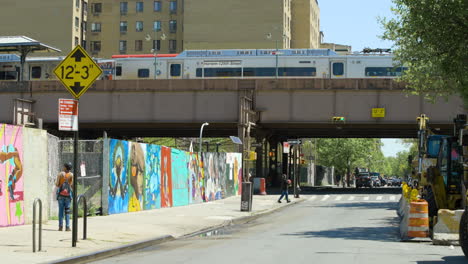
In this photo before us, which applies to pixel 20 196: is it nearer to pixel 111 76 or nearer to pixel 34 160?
pixel 34 160

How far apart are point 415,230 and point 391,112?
32757mm

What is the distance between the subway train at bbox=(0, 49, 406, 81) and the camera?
48.5 metres

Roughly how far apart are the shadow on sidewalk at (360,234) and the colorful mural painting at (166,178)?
1068cm

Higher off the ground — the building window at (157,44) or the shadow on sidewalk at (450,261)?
the building window at (157,44)

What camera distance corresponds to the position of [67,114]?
48.0 feet

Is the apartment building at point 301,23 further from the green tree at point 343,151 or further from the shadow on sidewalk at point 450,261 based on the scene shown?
the shadow on sidewalk at point 450,261

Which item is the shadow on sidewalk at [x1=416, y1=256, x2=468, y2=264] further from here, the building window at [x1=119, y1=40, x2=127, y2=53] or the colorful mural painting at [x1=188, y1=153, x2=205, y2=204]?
the building window at [x1=119, y1=40, x2=127, y2=53]

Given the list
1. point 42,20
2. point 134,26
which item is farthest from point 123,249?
point 134,26

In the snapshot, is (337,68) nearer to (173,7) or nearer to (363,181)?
(363,181)

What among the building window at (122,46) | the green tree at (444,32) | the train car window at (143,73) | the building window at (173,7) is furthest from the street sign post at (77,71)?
the building window at (122,46)

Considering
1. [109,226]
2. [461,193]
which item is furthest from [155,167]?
[461,193]

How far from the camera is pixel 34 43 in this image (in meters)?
48.5

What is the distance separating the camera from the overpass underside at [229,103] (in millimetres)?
49250

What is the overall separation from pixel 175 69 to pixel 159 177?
2241 centimetres
